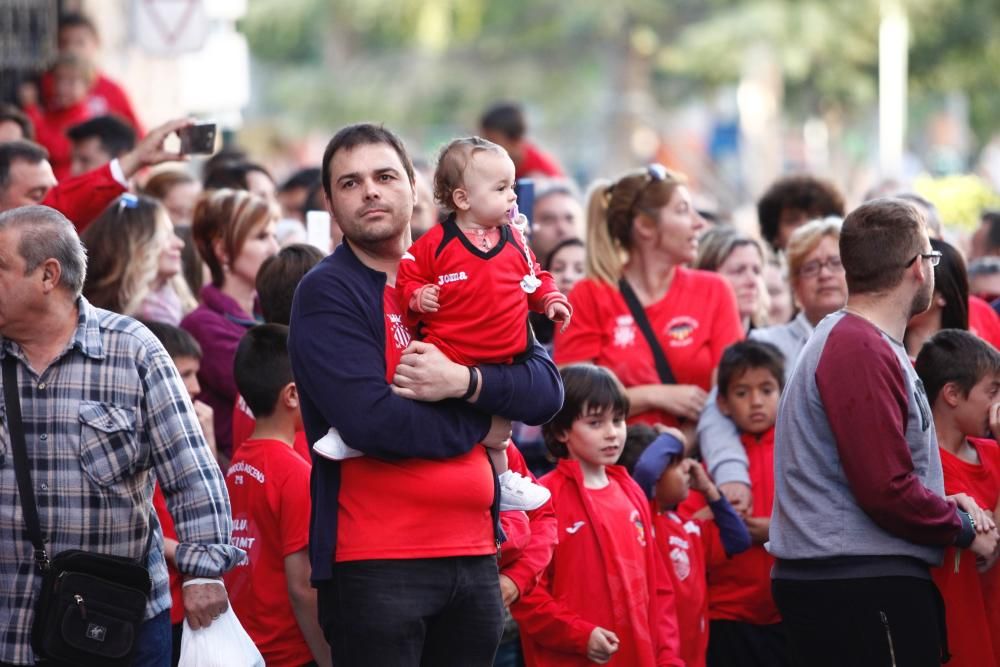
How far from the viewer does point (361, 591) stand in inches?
189

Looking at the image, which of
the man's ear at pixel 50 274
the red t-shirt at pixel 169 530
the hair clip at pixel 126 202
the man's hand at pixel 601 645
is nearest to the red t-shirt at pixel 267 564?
the red t-shirt at pixel 169 530

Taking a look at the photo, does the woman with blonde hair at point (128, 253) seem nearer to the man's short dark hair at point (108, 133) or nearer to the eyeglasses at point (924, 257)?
the man's short dark hair at point (108, 133)

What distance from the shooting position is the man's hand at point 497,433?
5.04 metres

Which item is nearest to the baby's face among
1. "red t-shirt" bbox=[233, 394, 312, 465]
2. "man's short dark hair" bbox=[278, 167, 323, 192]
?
"red t-shirt" bbox=[233, 394, 312, 465]

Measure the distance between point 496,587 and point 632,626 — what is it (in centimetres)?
152

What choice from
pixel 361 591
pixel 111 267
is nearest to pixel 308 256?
pixel 111 267

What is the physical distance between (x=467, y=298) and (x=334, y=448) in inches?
23.7

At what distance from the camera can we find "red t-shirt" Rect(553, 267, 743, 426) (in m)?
7.54

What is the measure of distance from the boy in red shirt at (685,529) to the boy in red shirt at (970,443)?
3.14 feet

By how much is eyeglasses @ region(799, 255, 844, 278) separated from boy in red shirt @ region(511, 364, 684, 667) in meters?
1.45

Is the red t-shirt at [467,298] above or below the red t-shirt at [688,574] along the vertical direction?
above

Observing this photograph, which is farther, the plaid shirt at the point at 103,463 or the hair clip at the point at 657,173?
the hair clip at the point at 657,173

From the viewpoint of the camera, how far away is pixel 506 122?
1338cm

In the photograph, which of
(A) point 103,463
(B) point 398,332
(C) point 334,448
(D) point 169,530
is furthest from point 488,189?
(D) point 169,530
